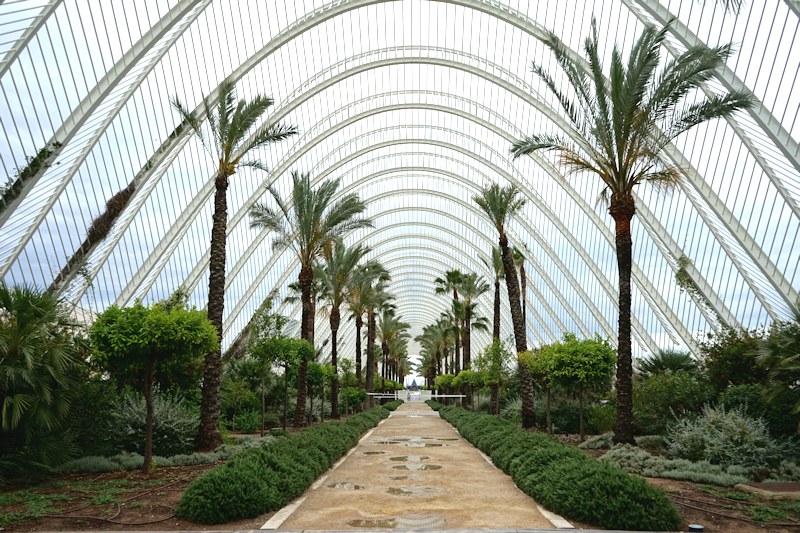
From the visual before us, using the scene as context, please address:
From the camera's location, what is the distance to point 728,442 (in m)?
12.4

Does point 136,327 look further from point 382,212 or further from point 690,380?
point 382,212

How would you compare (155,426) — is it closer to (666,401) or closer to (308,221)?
(308,221)

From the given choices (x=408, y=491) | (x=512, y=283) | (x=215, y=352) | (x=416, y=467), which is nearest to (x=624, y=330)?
(x=416, y=467)

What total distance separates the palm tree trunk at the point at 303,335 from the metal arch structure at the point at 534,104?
7842 millimetres

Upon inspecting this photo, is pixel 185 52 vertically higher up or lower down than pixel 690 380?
higher up

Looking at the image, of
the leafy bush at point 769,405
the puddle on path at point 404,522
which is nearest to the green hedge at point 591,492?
the puddle on path at point 404,522

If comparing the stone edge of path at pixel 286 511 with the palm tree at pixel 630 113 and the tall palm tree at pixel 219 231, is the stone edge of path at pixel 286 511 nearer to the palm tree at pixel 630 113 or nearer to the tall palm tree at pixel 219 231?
the tall palm tree at pixel 219 231

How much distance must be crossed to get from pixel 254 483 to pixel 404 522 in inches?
85.2

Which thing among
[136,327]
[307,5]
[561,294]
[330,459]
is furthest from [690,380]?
[561,294]

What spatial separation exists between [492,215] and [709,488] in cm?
1741

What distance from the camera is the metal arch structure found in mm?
19625

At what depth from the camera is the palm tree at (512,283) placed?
22406 millimetres

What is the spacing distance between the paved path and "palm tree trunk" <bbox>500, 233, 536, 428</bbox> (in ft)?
23.2

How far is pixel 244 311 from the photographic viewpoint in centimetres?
4494
